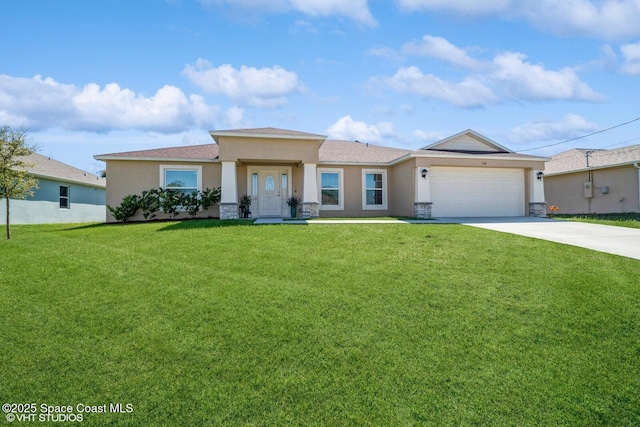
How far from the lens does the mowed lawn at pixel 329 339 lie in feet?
10.4

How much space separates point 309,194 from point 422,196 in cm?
484

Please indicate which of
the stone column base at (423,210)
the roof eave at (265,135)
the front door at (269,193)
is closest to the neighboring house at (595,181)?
the stone column base at (423,210)

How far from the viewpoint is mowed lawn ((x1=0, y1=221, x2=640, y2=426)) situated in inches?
125

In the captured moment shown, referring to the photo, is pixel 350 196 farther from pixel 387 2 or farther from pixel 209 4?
pixel 209 4

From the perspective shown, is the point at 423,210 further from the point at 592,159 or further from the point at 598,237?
the point at 592,159

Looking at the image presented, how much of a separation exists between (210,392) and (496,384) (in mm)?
2747

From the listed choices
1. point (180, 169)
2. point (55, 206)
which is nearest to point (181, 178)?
point (180, 169)

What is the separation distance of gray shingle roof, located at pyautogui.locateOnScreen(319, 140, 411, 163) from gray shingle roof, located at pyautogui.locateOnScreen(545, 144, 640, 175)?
415 inches

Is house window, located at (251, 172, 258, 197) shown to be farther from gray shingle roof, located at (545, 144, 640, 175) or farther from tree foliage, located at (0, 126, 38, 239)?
gray shingle roof, located at (545, 144, 640, 175)

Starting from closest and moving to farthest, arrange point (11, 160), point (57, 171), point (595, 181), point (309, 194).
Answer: point (11, 160)
point (309, 194)
point (595, 181)
point (57, 171)

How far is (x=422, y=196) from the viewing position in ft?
49.6

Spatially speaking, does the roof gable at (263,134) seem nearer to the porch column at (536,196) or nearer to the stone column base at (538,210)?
the porch column at (536,196)

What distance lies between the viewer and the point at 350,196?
682 inches

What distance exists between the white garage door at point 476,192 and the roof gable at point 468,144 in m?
1.59
